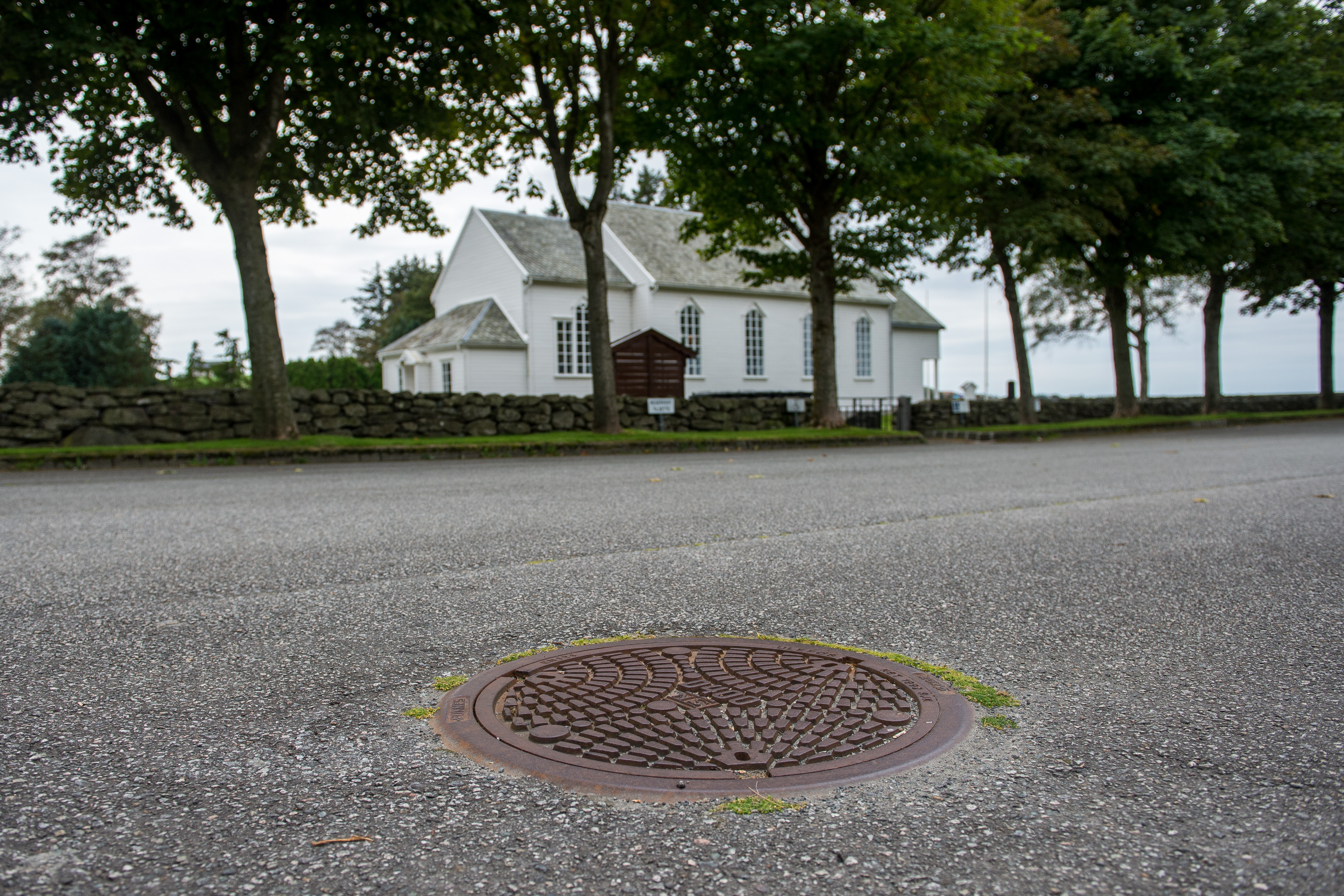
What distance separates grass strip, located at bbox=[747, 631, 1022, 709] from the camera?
10.1 ft

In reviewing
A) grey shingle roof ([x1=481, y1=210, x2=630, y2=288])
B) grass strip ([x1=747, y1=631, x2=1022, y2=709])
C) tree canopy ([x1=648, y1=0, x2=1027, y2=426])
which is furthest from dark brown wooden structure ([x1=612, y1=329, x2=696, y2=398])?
grass strip ([x1=747, y1=631, x2=1022, y2=709])

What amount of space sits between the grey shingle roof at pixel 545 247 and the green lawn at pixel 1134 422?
14.9m

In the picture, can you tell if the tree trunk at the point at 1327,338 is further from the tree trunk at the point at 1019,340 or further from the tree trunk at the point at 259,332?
the tree trunk at the point at 259,332

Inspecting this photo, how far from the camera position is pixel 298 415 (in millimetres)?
17438

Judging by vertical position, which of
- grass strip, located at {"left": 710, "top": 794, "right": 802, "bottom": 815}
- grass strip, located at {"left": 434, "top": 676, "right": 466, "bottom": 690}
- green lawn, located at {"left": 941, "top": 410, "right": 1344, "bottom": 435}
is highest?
green lawn, located at {"left": 941, "top": 410, "right": 1344, "bottom": 435}

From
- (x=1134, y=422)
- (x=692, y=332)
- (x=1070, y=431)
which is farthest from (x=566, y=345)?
(x=1134, y=422)

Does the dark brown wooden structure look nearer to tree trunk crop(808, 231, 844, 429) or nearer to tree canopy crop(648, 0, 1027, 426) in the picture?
tree canopy crop(648, 0, 1027, 426)

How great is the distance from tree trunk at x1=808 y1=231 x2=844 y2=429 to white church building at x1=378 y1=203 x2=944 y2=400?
644cm

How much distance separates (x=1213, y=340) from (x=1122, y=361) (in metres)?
8.30

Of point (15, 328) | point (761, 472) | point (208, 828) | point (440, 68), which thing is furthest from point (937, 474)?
point (15, 328)

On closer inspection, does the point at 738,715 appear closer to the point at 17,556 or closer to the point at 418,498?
the point at 17,556

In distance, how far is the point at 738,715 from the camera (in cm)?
279

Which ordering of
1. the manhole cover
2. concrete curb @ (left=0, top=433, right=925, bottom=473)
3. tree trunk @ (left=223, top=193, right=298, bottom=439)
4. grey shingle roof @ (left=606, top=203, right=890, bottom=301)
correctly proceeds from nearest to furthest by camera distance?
the manhole cover
concrete curb @ (left=0, top=433, right=925, bottom=473)
tree trunk @ (left=223, top=193, right=298, bottom=439)
grey shingle roof @ (left=606, top=203, right=890, bottom=301)

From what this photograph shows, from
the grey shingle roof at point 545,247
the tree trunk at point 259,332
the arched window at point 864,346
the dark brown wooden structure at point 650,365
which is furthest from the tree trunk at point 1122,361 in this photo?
the tree trunk at point 259,332
